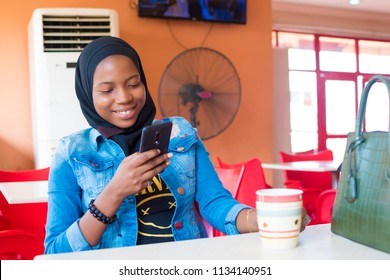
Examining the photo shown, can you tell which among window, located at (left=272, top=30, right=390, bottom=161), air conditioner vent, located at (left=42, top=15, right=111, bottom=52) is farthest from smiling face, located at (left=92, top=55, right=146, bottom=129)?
window, located at (left=272, top=30, right=390, bottom=161)

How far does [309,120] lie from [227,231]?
7887mm

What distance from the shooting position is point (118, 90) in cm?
131

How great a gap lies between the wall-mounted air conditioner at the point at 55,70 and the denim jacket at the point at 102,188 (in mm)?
2564

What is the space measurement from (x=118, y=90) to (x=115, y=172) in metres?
0.22

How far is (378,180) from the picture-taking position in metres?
0.92

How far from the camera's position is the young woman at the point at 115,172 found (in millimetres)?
1287

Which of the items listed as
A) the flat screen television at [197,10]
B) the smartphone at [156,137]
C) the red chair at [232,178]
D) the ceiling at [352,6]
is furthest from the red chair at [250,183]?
the ceiling at [352,6]

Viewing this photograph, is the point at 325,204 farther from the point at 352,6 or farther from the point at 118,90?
the point at 352,6

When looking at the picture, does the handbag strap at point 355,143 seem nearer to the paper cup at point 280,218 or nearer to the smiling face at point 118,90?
the paper cup at point 280,218

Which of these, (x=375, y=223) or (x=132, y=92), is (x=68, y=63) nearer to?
(x=132, y=92)

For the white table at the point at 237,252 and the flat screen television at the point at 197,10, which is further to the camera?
the flat screen television at the point at 197,10

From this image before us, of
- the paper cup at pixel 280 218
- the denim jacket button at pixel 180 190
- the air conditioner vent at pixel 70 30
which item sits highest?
the air conditioner vent at pixel 70 30
